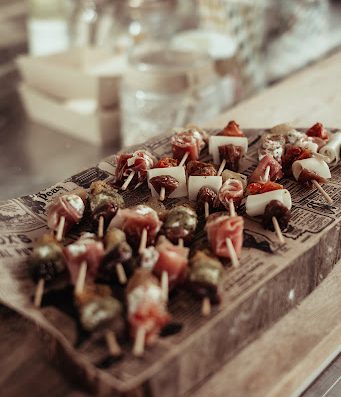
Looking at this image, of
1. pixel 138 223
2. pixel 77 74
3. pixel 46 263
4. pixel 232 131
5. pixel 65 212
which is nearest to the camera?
pixel 46 263

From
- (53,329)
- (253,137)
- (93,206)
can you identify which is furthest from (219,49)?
(53,329)

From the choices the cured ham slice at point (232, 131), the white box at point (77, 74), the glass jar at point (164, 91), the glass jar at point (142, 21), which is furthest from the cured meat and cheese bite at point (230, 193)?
the glass jar at point (142, 21)

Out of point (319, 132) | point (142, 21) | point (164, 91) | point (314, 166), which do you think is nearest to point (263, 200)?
point (314, 166)

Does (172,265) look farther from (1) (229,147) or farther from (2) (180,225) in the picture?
(1) (229,147)

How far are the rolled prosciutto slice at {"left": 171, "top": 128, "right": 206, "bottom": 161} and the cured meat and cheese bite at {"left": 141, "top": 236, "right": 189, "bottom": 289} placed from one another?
717 mm

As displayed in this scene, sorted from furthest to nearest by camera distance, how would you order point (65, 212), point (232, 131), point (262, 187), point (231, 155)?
1. point (232, 131)
2. point (231, 155)
3. point (262, 187)
4. point (65, 212)

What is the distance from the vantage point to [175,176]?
2.21 metres

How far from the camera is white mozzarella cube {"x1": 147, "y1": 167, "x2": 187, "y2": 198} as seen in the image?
7.25ft

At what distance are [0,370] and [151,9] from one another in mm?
3003

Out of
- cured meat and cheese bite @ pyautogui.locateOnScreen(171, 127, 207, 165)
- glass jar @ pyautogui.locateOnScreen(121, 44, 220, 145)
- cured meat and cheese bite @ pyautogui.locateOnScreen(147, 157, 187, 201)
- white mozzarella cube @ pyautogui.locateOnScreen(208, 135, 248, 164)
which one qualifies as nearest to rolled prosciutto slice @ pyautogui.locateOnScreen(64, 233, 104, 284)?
cured meat and cheese bite @ pyautogui.locateOnScreen(147, 157, 187, 201)

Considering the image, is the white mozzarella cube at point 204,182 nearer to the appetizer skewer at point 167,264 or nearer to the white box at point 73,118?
the appetizer skewer at point 167,264

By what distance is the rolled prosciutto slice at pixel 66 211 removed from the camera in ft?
6.55

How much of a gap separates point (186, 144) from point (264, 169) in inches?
13.7

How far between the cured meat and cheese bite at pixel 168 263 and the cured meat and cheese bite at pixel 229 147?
68 centimetres
